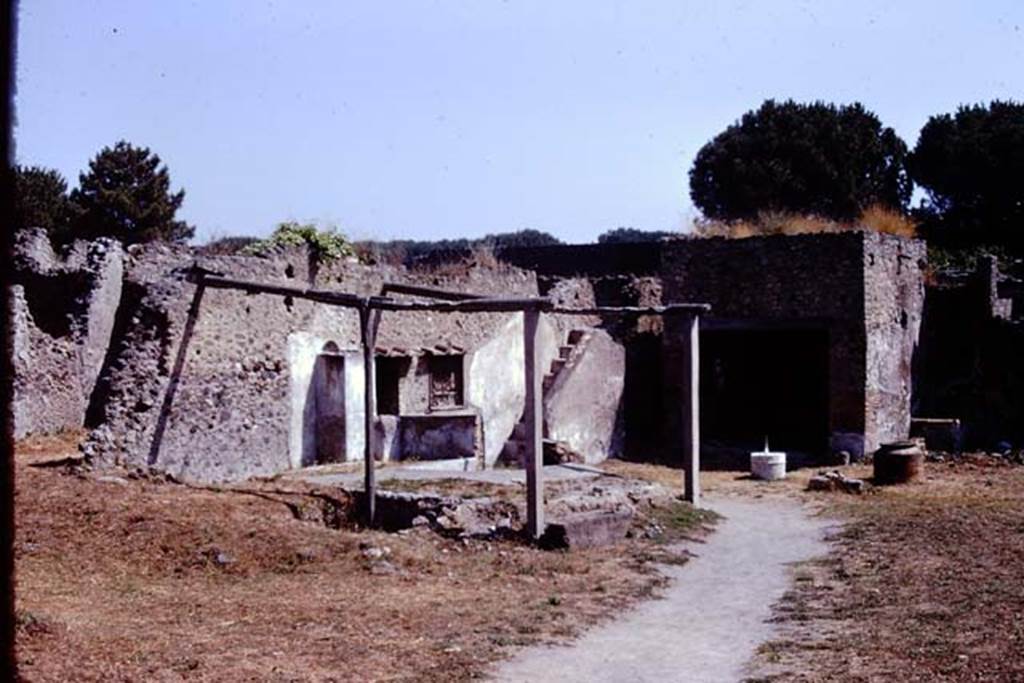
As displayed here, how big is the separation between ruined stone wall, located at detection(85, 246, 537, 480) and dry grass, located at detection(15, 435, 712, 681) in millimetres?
1466

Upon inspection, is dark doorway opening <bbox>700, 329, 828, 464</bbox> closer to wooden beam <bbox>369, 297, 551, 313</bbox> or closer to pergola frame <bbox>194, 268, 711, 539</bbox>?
pergola frame <bbox>194, 268, 711, 539</bbox>

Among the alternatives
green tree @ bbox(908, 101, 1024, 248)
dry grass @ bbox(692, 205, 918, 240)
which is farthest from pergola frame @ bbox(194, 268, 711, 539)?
green tree @ bbox(908, 101, 1024, 248)

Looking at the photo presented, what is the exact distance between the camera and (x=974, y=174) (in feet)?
159

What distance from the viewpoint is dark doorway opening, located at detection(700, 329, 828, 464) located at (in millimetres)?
24672

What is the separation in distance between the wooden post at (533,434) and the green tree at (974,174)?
119ft

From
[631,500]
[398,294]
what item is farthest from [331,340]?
[631,500]

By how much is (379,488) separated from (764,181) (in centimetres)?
3840

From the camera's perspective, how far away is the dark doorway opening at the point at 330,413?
18188mm

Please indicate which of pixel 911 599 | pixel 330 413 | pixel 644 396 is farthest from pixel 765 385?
pixel 911 599

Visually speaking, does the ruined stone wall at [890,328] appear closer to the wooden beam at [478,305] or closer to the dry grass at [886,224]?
the dry grass at [886,224]

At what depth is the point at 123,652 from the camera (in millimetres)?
7992

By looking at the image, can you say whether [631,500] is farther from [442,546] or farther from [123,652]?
[123,652]

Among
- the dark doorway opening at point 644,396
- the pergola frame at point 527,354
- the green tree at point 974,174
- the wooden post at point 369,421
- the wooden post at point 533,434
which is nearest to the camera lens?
the wooden post at point 533,434

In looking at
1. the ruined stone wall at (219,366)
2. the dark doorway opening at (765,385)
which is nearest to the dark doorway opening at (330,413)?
the ruined stone wall at (219,366)
